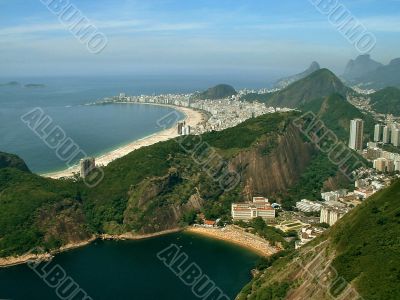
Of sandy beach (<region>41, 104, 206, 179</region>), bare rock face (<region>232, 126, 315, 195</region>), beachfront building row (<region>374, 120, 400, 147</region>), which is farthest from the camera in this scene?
beachfront building row (<region>374, 120, 400, 147</region>)

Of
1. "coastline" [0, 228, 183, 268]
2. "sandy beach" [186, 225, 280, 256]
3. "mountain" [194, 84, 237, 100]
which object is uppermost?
"mountain" [194, 84, 237, 100]

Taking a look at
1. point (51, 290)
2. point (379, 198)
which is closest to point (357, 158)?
point (379, 198)

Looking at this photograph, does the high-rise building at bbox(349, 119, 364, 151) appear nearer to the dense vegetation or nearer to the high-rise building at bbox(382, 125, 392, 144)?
the high-rise building at bbox(382, 125, 392, 144)

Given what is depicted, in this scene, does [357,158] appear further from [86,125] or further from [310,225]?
[86,125]

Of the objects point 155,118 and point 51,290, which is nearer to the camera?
point 51,290

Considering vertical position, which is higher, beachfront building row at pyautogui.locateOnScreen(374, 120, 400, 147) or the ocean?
the ocean

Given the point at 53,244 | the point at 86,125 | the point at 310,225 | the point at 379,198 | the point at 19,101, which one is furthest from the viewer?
the point at 19,101

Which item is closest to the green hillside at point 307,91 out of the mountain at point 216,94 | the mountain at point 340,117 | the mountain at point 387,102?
the mountain at point 387,102

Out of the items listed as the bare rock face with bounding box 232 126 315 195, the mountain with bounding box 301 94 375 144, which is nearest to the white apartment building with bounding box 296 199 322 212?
the bare rock face with bounding box 232 126 315 195
